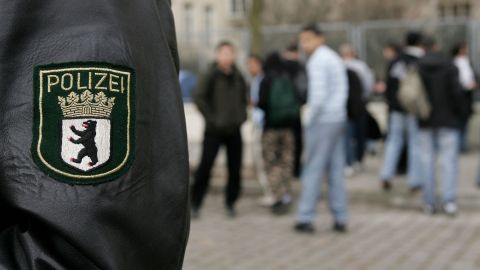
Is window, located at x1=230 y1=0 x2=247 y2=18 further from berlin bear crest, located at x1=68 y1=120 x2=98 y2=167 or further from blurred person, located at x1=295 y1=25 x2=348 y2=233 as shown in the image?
berlin bear crest, located at x1=68 y1=120 x2=98 y2=167

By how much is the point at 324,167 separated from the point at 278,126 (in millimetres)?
1439

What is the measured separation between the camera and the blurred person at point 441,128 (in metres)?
9.52

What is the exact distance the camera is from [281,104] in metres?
9.98

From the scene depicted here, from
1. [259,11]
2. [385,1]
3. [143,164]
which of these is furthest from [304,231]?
[385,1]

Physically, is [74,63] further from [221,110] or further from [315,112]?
[221,110]

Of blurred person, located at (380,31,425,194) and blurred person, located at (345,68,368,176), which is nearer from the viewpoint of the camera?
blurred person, located at (380,31,425,194)

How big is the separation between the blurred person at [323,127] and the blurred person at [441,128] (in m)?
1.31

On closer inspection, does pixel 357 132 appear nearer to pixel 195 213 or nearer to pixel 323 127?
pixel 195 213

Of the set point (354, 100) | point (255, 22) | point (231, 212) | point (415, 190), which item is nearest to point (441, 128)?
point (354, 100)

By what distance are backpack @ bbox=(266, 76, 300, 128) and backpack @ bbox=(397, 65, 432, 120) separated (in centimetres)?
121

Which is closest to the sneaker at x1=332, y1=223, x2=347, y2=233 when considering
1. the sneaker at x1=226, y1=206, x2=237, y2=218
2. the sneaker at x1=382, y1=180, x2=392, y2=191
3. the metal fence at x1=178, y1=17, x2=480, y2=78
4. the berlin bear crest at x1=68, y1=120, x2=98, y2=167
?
the sneaker at x1=226, y1=206, x2=237, y2=218

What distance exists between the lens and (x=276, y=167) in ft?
33.5

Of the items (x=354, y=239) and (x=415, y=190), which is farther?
(x=415, y=190)

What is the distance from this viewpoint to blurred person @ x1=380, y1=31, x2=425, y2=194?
1052 centimetres
